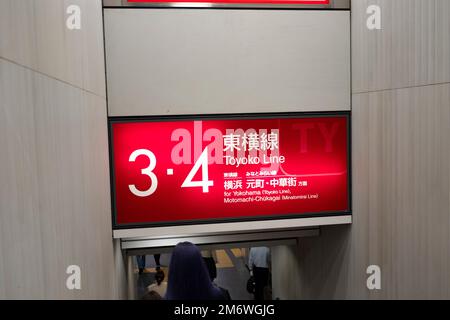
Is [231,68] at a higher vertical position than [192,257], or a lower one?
higher

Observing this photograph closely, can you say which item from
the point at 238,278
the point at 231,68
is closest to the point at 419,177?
the point at 231,68

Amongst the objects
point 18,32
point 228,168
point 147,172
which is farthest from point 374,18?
point 18,32

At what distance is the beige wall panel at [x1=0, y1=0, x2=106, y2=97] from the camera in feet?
4.35

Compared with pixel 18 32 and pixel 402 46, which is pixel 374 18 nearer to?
pixel 402 46

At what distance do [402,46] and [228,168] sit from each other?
159cm

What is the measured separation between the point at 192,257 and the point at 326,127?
2.00 metres

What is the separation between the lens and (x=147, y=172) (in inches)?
124

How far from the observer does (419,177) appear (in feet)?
9.11

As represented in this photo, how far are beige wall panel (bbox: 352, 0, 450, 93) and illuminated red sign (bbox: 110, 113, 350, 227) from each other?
0.49 m

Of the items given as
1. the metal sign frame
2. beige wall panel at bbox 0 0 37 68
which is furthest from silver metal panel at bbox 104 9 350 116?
beige wall panel at bbox 0 0 37 68

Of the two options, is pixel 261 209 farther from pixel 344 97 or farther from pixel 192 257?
pixel 192 257

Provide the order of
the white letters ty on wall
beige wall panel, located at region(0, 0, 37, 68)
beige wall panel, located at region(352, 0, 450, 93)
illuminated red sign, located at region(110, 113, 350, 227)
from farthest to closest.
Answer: illuminated red sign, located at region(110, 113, 350, 227), the white letters ty on wall, beige wall panel, located at region(352, 0, 450, 93), beige wall panel, located at region(0, 0, 37, 68)

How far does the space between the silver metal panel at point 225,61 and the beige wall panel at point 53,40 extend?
0.33 m

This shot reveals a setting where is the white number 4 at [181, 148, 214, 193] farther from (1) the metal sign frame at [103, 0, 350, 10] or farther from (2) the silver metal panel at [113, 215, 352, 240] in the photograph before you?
(1) the metal sign frame at [103, 0, 350, 10]
